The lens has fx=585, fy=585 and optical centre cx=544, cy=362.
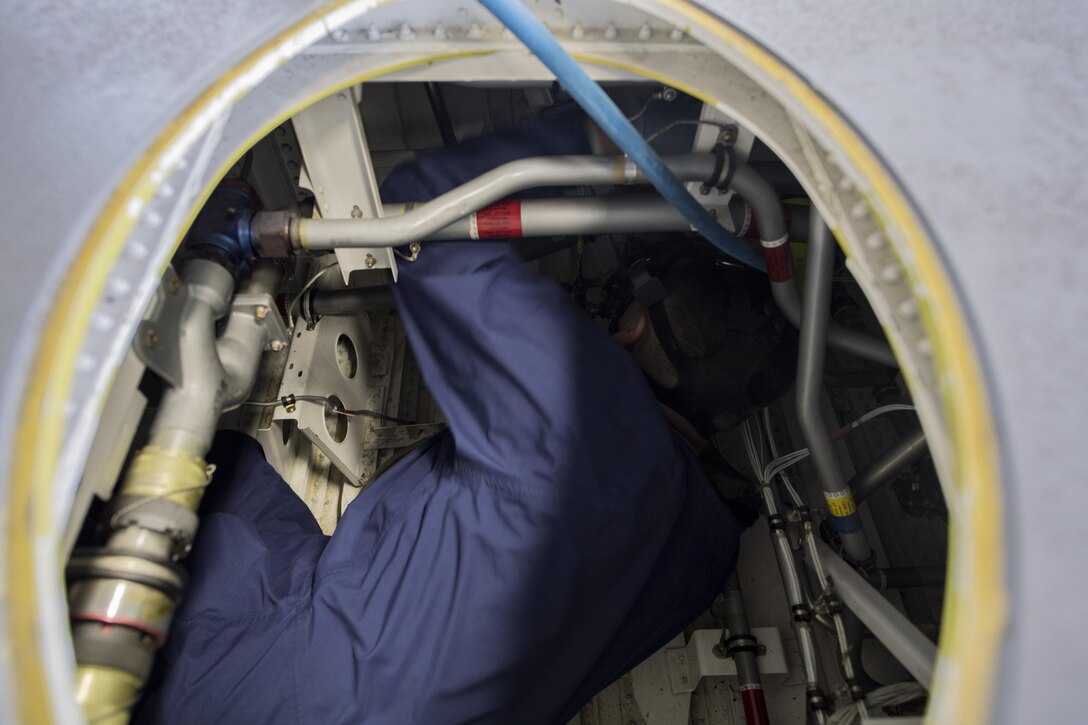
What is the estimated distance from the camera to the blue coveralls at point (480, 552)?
2.77ft

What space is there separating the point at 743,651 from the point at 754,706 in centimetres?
10

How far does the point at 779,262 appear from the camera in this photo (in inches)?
36.8

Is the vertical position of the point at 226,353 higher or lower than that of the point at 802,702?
higher

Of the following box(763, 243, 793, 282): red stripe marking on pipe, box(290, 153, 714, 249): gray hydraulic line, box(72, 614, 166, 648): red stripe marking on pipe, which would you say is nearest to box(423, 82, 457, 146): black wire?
box(290, 153, 714, 249): gray hydraulic line

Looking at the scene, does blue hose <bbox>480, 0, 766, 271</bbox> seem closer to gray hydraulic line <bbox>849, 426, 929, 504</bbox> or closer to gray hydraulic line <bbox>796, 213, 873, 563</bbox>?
gray hydraulic line <bbox>796, 213, 873, 563</bbox>

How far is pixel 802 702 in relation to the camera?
1.21 meters

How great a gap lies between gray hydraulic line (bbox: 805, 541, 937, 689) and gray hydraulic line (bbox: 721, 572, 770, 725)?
20cm

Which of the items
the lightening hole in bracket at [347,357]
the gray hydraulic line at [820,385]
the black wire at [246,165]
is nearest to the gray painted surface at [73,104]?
the black wire at [246,165]

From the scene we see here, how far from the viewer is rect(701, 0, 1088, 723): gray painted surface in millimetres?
361

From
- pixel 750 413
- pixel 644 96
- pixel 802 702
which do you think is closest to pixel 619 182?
pixel 644 96

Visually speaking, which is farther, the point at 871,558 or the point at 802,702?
the point at 802,702

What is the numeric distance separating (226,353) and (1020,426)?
938 mm

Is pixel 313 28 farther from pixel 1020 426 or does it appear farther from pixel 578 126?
pixel 1020 426

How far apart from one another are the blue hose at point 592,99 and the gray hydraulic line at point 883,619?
60 centimetres
